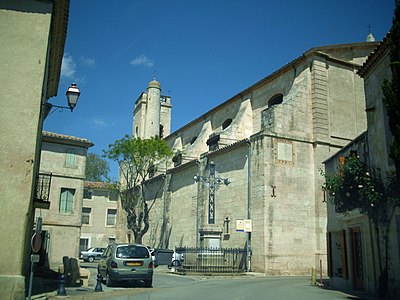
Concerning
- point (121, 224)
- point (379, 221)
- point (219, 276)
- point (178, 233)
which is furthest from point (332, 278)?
point (121, 224)

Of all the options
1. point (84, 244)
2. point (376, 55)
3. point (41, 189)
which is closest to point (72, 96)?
point (41, 189)

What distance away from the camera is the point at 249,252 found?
21.4 meters

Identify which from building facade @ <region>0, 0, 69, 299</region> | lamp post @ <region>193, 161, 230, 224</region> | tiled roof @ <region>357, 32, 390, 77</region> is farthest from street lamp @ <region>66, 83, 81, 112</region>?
lamp post @ <region>193, 161, 230, 224</region>

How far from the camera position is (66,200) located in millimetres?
24766

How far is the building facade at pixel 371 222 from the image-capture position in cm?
1106

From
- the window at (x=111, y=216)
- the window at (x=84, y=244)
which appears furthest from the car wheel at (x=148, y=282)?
the window at (x=111, y=216)

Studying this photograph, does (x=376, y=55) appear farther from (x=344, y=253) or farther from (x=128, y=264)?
(x=128, y=264)

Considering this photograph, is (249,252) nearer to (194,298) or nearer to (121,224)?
(194,298)

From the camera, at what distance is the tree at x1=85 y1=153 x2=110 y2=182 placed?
2137 inches

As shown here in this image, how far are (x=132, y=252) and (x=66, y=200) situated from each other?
41.3ft

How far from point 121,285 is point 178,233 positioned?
16280mm

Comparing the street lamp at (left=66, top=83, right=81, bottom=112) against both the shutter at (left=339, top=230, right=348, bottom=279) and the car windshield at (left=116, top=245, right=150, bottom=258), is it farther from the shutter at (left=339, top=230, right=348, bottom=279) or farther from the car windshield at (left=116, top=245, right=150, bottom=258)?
the shutter at (left=339, top=230, right=348, bottom=279)

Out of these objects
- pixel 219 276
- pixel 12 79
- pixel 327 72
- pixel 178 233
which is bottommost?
pixel 219 276

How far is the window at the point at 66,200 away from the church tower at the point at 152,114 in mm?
17564
